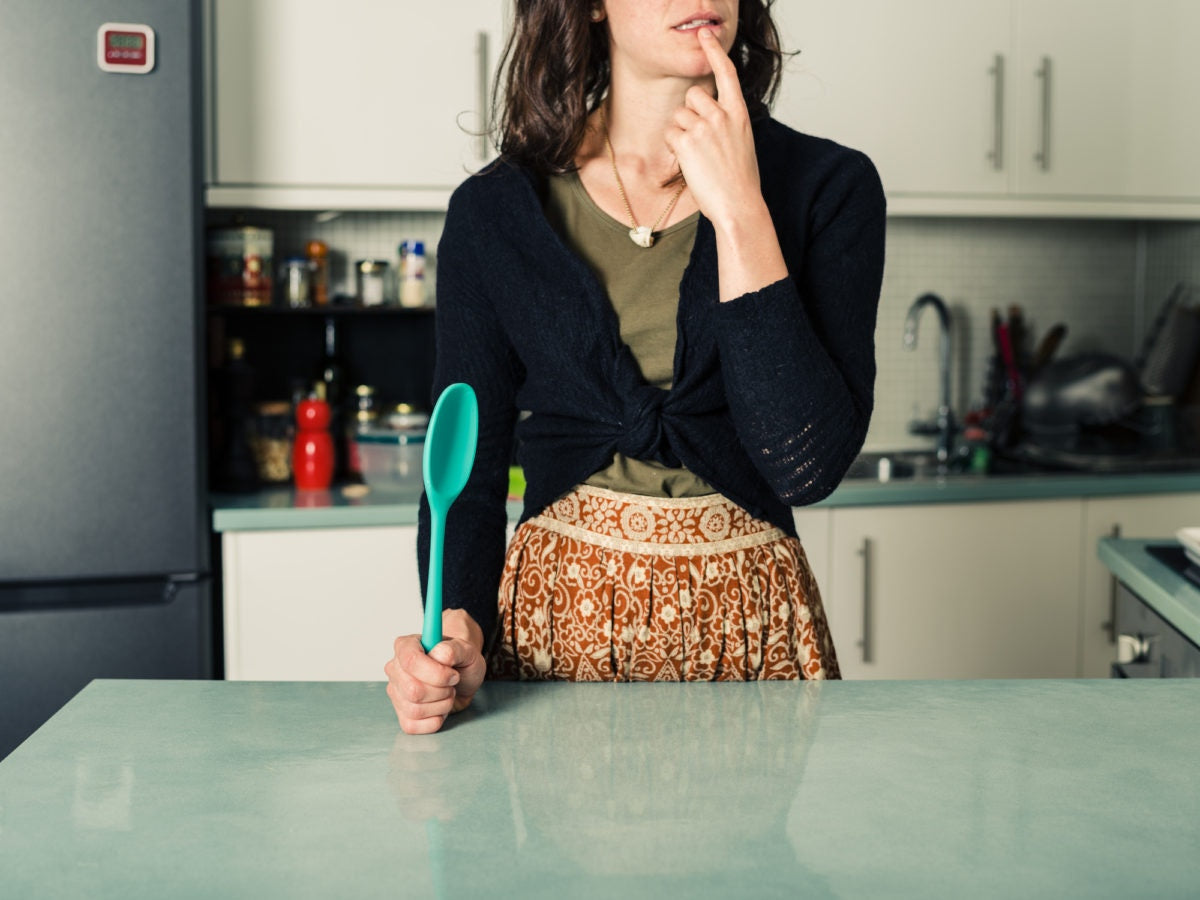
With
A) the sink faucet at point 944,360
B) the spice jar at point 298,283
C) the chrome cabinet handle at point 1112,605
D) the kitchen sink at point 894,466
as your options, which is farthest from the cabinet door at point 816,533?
the spice jar at point 298,283

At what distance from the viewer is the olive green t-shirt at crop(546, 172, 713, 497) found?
125 cm

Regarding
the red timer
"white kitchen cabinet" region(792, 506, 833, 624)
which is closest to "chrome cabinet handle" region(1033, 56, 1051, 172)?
"white kitchen cabinet" region(792, 506, 833, 624)

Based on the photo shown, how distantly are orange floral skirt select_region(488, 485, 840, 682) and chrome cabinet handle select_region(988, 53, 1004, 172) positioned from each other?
1573mm

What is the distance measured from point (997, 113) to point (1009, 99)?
0.04 metres

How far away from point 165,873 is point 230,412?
1.76 m

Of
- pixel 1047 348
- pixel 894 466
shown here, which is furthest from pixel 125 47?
pixel 1047 348

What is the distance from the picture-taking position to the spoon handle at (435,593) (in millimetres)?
919

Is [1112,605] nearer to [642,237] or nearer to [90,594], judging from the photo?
[642,237]

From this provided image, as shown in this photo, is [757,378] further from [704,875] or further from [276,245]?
[276,245]

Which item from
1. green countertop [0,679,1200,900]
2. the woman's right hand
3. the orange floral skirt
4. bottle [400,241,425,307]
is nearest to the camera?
green countertop [0,679,1200,900]

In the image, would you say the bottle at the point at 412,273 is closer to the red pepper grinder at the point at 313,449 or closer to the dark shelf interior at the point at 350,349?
the dark shelf interior at the point at 350,349

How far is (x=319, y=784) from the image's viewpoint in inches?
32.2

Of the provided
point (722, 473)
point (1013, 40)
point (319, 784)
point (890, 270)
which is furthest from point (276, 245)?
point (319, 784)

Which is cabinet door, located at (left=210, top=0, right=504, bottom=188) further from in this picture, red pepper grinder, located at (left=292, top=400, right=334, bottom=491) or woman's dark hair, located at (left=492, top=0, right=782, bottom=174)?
woman's dark hair, located at (left=492, top=0, right=782, bottom=174)
